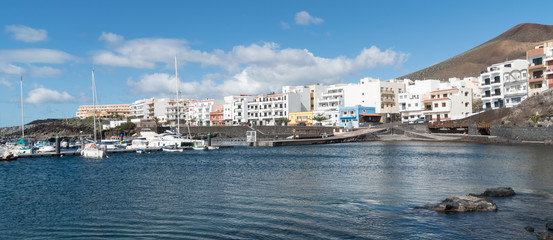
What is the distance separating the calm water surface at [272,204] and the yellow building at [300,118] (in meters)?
87.2

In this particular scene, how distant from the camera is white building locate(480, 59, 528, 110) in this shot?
8731 centimetres

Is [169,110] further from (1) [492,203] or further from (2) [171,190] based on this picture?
(1) [492,203]

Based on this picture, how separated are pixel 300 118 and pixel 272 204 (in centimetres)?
10621

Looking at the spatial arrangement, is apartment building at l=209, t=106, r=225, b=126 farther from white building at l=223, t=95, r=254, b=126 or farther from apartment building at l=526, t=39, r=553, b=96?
apartment building at l=526, t=39, r=553, b=96

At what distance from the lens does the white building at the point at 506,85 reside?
87312 millimetres

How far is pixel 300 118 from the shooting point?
5037 inches

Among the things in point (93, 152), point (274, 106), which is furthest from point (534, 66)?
point (93, 152)

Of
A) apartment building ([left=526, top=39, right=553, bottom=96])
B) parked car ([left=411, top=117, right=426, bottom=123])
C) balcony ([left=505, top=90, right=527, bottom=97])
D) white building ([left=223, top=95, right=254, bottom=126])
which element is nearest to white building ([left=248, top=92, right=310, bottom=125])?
white building ([left=223, top=95, right=254, bottom=126])

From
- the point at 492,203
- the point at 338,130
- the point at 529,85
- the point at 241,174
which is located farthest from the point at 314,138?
the point at 492,203

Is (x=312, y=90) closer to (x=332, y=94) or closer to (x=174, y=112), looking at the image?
(x=332, y=94)

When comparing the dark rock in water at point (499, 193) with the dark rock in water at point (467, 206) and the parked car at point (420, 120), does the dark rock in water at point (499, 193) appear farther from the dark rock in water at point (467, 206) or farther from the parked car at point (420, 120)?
the parked car at point (420, 120)

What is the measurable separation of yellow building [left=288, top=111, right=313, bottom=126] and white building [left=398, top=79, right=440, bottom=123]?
83.8 ft

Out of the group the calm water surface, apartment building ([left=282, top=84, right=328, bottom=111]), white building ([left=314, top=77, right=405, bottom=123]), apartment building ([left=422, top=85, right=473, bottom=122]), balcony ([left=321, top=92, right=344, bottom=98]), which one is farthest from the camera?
apartment building ([left=282, top=84, right=328, bottom=111])

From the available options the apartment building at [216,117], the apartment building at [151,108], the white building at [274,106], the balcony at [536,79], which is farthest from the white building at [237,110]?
the balcony at [536,79]
